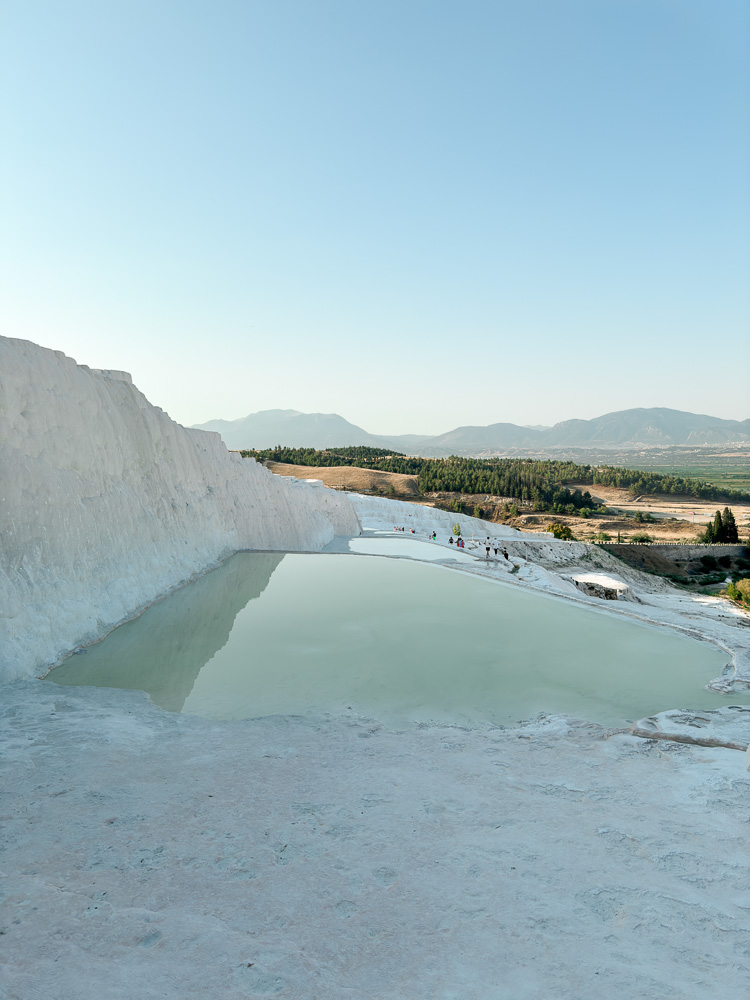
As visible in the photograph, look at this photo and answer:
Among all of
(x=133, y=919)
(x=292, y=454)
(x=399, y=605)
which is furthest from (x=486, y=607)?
(x=292, y=454)

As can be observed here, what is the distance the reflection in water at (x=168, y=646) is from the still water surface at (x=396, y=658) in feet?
0.10

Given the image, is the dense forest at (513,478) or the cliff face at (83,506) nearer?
the cliff face at (83,506)

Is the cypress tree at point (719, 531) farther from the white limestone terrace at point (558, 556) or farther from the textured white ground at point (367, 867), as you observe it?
the textured white ground at point (367, 867)

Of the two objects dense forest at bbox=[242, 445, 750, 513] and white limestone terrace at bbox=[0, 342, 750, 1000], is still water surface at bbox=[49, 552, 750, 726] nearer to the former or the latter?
white limestone terrace at bbox=[0, 342, 750, 1000]

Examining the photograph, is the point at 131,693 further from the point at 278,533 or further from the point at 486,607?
the point at 278,533

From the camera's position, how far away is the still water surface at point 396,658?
666cm

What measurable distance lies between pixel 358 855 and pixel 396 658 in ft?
14.9

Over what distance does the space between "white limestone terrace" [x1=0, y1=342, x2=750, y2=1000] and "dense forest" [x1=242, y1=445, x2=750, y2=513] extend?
63.9 m

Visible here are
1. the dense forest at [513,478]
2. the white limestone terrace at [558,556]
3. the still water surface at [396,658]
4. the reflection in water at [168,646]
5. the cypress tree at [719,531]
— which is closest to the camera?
the still water surface at [396,658]

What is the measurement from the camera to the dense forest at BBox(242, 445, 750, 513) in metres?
78.2

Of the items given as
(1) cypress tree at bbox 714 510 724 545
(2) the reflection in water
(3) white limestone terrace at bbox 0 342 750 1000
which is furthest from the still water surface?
(1) cypress tree at bbox 714 510 724 545

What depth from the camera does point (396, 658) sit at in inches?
323

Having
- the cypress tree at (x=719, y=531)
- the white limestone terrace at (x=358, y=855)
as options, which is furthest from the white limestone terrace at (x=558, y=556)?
the cypress tree at (x=719, y=531)

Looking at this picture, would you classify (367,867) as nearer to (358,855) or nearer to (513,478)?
(358,855)
